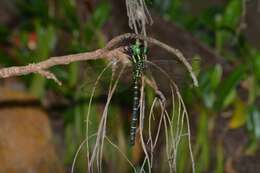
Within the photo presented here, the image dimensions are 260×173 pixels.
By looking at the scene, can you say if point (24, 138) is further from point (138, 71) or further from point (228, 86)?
point (138, 71)

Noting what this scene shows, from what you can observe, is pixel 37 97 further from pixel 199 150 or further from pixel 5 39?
pixel 199 150

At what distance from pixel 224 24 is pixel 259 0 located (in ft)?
1.23

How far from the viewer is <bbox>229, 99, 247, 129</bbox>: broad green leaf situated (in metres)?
2.57

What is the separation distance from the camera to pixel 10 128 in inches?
101

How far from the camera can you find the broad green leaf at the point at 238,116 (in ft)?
8.42

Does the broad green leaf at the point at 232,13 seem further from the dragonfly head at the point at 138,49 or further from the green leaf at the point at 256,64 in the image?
the dragonfly head at the point at 138,49

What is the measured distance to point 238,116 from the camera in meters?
2.58

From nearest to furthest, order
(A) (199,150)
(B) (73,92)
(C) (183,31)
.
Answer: (A) (199,150), (B) (73,92), (C) (183,31)

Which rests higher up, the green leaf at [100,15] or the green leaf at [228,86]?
the green leaf at [100,15]

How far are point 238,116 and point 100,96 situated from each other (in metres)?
0.71

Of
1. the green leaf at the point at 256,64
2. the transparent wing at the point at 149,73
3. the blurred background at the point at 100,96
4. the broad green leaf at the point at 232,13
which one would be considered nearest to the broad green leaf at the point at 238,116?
the blurred background at the point at 100,96

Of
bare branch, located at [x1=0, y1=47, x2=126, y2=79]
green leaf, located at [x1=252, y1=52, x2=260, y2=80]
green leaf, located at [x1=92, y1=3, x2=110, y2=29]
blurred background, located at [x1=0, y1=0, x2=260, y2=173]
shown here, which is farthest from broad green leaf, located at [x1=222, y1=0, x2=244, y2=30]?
bare branch, located at [x1=0, y1=47, x2=126, y2=79]

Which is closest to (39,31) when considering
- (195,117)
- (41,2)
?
(41,2)

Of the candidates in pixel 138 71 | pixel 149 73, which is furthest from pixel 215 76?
pixel 138 71
